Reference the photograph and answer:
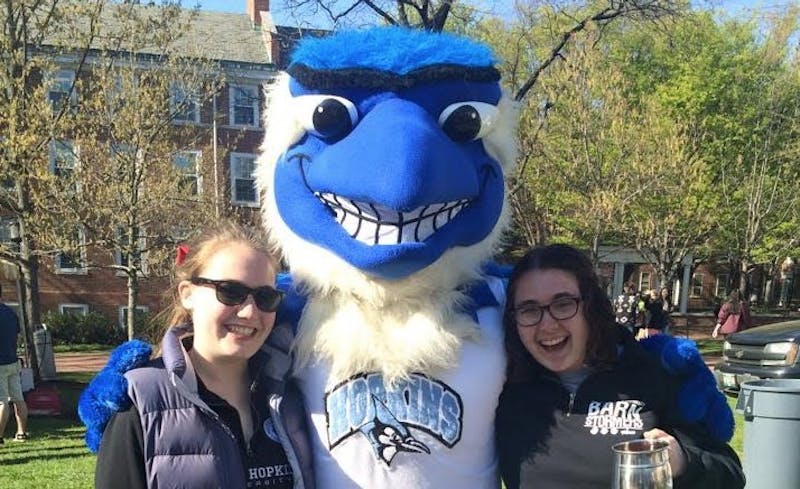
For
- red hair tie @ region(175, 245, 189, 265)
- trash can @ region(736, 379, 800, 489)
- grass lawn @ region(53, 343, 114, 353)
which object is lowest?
grass lawn @ region(53, 343, 114, 353)

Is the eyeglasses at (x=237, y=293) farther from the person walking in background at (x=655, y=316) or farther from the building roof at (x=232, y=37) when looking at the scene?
the building roof at (x=232, y=37)

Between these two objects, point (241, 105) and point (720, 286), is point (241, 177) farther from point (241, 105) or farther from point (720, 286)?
point (720, 286)

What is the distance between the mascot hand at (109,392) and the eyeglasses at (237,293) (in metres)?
0.26

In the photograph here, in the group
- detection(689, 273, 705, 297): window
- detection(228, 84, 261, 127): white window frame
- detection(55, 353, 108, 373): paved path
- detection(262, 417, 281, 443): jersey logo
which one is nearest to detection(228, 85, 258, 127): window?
detection(228, 84, 261, 127): white window frame

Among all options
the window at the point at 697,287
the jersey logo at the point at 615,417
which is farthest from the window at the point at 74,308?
the window at the point at 697,287

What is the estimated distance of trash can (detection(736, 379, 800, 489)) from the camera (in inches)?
191

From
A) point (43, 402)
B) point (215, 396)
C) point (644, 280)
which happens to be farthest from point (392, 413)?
point (644, 280)

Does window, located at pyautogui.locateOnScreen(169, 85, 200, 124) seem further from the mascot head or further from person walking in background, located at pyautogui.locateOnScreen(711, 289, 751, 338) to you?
person walking in background, located at pyautogui.locateOnScreen(711, 289, 751, 338)

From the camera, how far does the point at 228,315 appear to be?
6.54 ft

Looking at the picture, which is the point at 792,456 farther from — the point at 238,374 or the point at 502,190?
the point at 238,374

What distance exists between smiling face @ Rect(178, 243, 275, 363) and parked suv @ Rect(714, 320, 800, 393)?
8.69 metres

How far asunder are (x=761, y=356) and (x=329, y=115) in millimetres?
9434

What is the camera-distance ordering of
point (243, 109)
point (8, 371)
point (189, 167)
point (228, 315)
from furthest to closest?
point (243, 109), point (189, 167), point (8, 371), point (228, 315)

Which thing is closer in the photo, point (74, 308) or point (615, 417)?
point (615, 417)
